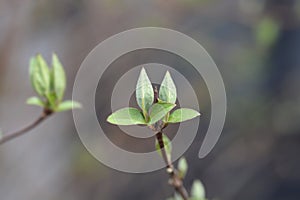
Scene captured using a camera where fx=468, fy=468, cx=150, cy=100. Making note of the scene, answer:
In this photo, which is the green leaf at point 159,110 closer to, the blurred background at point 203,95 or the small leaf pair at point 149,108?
the small leaf pair at point 149,108

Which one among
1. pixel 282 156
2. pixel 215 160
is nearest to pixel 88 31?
pixel 215 160

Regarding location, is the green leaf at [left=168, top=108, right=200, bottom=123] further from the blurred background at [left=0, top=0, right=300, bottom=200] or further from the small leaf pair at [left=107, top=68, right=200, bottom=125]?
the blurred background at [left=0, top=0, right=300, bottom=200]

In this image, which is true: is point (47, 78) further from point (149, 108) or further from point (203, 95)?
point (203, 95)

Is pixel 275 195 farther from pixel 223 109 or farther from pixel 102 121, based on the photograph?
pixel 102 121

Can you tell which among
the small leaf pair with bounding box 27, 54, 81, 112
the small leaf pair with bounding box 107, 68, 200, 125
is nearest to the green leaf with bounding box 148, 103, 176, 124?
the small leaf pair with bounding box 107, 68, 200, 125

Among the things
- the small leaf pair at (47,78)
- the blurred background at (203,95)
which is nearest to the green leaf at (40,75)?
the small leaf pair at (47,78)

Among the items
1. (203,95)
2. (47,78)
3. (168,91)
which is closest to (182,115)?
(168,91)
